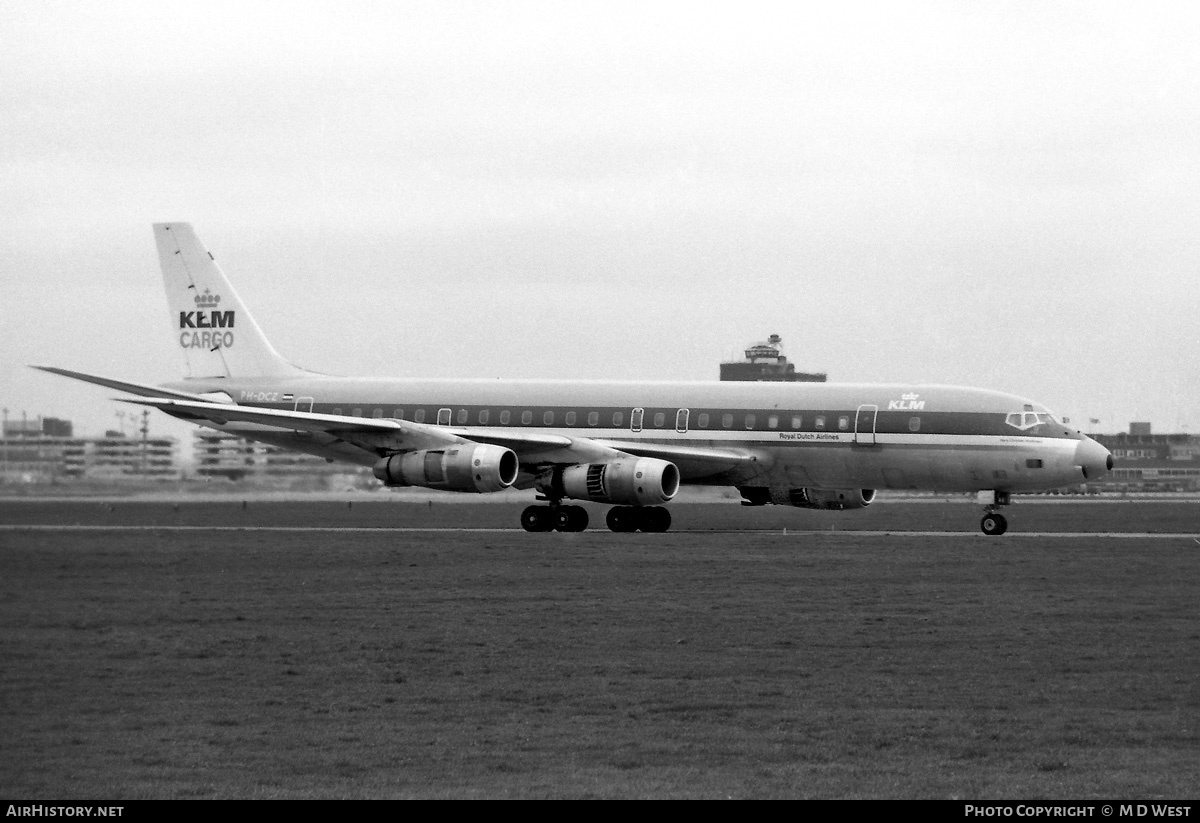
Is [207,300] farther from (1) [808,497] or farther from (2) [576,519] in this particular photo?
(1) [808,497]

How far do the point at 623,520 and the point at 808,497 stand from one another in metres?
5.76

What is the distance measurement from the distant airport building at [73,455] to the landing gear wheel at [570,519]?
12.2 metres

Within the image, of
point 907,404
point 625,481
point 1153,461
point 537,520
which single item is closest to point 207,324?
point 537,520

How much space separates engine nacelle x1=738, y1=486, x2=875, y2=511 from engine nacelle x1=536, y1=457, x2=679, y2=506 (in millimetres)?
4264

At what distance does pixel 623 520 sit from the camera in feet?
→ 154

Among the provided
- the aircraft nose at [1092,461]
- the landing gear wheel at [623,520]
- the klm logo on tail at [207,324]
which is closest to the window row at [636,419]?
the landing gear wheel at [623,520]

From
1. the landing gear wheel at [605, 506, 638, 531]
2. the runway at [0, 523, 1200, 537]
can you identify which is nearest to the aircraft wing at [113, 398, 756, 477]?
the landing gear wheel at [605, 506, 638, 531]

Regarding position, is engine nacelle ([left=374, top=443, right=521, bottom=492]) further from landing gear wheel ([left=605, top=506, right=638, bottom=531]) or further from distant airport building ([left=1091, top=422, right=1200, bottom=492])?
distant airport building ([left=1091, top=422, right=1200, bottom=492])

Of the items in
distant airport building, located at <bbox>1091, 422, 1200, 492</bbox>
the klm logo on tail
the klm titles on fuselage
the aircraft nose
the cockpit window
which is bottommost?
distant airport building, located at <bbox>1091, 422, 1200, 492</bbox>

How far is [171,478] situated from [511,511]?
2180 centimetres

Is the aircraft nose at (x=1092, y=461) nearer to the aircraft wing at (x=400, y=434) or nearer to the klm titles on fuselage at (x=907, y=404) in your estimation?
the klm titles on fuselage at (x=907, y=404)

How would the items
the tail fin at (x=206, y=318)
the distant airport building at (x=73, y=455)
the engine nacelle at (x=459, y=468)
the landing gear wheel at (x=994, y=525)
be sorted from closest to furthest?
the distant airport building at (x=73, y=455), the landing gear wheel at (x=994, y=525), the engine nacelle at (x=459, y=468), the tail fin at (x=206, y=318)

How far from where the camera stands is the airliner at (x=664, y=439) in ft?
147

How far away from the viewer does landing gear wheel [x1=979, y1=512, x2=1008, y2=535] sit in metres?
44.3
